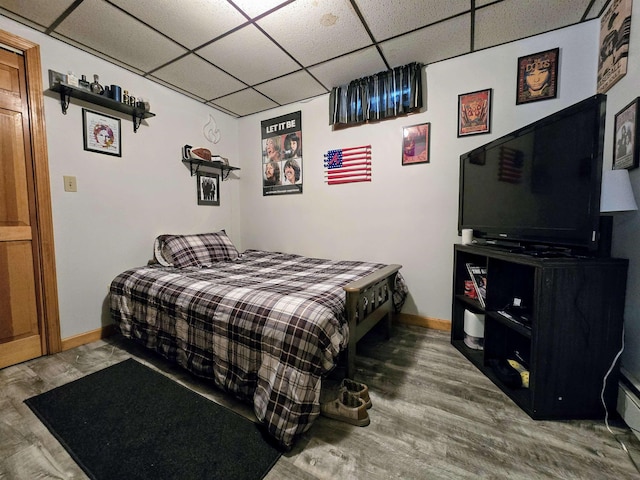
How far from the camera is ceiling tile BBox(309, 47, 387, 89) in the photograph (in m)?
2.24

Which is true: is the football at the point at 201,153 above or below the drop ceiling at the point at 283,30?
below

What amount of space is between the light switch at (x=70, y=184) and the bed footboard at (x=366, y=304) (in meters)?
2.32

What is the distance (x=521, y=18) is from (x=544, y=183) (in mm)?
1271

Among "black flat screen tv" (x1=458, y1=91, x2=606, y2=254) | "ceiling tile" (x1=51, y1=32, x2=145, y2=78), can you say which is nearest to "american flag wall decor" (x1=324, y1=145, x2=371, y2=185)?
"black flat screen tv" (x1=458, y1=91, x2=606, y2=254)

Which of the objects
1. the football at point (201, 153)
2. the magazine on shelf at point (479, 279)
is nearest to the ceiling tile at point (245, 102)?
the football at point (201, 153)

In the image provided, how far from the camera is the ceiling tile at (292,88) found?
8.48 feet

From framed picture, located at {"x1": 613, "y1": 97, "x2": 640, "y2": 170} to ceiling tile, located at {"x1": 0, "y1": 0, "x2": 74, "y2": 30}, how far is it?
10.9 ft

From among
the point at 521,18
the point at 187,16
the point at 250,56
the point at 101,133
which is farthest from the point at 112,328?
the point at 521,18

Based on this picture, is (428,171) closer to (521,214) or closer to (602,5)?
(521,214)

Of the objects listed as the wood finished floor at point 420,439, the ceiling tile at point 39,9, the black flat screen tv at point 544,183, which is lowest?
the wood finished floor at point 420,439

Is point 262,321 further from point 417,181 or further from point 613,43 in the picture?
point 613,43

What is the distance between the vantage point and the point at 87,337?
7.23 ft

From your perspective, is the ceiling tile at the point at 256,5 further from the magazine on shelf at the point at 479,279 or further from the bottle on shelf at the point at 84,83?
the magazine on shelf at the point at 479,279

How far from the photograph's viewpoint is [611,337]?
127 centimetres
